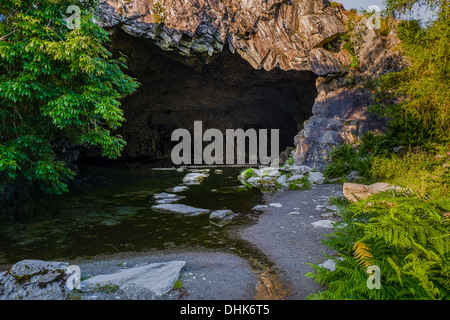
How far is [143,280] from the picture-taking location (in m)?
3.62

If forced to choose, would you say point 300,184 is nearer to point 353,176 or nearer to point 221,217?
point 353,176

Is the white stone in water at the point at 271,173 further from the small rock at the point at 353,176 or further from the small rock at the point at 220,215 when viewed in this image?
the small rock at the point at 220,215

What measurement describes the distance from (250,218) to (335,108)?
1261cm

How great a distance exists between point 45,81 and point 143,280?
6267mm

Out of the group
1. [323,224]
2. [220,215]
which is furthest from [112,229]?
[323,224]

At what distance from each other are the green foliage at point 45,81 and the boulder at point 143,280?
4.49 metres

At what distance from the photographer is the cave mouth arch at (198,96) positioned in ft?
68.8

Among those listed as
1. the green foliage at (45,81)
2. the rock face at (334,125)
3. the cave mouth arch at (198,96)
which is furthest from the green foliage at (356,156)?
the green foliage at (45,81)

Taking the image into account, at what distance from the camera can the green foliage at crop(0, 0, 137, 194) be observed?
6.42 m

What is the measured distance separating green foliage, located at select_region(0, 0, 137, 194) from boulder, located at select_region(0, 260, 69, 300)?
3.90 meters

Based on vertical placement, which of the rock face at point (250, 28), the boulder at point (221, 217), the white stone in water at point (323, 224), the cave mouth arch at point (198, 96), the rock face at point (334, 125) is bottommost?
the boulder at point (221, 217)

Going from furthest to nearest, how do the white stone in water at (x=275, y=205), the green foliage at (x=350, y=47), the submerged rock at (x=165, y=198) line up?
the green foliage at (x=350, y=47) < the submerged rock at (x=165, y=198) < the white stone in water at (x=275, y=205)

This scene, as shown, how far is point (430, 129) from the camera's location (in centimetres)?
1059
